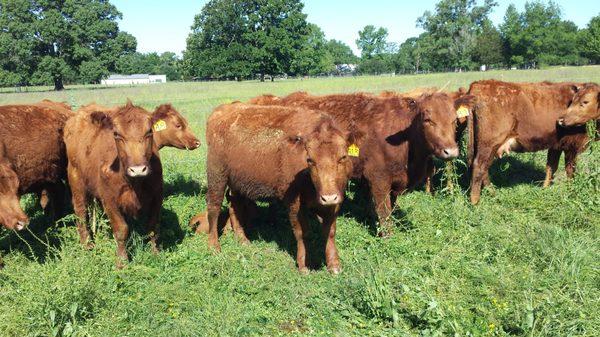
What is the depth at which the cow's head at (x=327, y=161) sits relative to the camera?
16.9 feet

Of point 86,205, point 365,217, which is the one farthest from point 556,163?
point 86,205

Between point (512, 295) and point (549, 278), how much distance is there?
0.61 m

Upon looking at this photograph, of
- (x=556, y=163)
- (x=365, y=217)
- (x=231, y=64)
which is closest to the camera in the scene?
(x=365, y=217)

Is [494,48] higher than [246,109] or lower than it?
higher

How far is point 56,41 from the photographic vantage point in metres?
59.8

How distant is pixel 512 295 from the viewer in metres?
4.33

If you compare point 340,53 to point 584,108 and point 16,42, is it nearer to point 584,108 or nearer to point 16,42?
point 16,42

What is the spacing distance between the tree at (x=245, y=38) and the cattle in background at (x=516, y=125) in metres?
68.3

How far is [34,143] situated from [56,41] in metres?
61.7

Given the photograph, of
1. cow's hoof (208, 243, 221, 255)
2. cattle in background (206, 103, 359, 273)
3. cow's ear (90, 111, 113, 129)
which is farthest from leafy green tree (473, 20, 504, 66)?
cow's ear (90, 111, 113, 129)

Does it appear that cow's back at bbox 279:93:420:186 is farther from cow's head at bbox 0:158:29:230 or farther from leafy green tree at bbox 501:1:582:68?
leafy green tree at bbox 501:1:582:68

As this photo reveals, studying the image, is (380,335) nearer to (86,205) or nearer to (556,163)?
(86,205)

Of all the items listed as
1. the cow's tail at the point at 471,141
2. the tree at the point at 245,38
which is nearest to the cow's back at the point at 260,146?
the cow's tail at the point at 471,141

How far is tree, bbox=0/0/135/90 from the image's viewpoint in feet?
187
